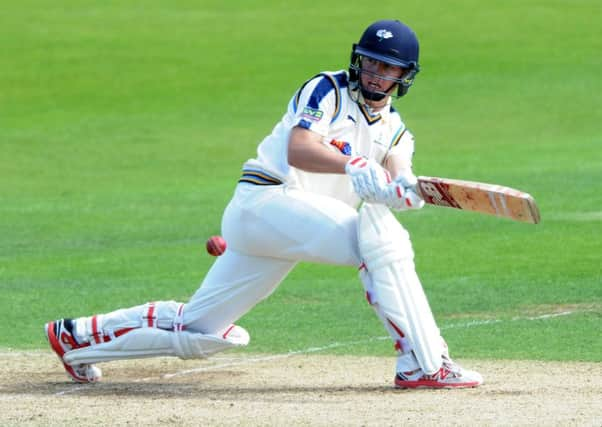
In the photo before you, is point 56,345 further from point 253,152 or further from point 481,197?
point 253,152

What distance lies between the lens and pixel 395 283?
22.1 feet

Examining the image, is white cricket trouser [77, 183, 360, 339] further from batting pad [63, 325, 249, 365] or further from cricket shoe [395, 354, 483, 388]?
cricket shoe [395, 354, 483, 388]

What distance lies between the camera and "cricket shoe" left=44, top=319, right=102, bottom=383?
289 inches

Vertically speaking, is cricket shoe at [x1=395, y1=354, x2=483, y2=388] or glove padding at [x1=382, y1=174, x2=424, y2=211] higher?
glove padding at [x1=382, y1=174, x2=424, y2=211]

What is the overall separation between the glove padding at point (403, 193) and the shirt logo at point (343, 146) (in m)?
0.48

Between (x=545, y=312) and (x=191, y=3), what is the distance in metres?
27.3

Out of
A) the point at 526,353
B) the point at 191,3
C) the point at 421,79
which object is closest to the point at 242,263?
the point at 526,353

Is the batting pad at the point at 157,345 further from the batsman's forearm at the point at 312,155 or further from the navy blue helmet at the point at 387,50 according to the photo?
the navy blue helmet at the point at 387,50

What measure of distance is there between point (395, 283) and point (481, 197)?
645 millimetres

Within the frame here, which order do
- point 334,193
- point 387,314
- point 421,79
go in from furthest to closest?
point 421,79 < point 334,193 < point 387,314

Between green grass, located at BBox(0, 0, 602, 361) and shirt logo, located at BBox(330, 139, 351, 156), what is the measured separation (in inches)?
69.0

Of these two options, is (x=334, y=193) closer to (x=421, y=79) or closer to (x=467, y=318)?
(x=467, y=318)

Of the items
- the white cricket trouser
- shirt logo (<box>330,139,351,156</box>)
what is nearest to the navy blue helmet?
shirt logo (<box>330,139,351,156</box>)

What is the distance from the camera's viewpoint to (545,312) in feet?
31.0
